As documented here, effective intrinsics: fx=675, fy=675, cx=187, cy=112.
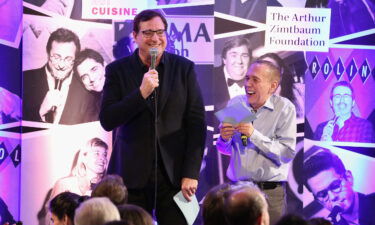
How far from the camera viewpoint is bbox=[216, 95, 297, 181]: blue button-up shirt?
434 centimetres

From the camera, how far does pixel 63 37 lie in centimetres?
532

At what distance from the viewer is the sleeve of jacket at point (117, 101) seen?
3457 mm

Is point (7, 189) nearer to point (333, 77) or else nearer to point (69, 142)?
point (69, 142)

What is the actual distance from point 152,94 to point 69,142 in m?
1.95

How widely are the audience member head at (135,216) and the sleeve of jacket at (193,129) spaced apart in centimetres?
70

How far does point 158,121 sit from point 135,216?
801 millimetres

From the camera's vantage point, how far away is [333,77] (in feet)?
19.0

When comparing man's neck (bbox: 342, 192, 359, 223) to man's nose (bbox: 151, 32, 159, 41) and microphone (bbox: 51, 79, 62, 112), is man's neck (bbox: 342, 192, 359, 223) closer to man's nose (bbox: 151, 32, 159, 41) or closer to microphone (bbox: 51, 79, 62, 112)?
microphone (bbox: 51, 79, 62, 112)

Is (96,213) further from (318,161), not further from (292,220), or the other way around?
(318,161)

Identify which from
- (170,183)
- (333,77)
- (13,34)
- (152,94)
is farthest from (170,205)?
(333,77)

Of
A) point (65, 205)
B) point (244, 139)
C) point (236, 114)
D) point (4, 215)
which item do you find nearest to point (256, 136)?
point (244, 139)

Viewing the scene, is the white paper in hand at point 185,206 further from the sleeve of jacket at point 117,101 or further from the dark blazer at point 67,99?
the dark blazer at point 67,99

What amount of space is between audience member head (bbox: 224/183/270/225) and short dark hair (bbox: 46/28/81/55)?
2.93 m

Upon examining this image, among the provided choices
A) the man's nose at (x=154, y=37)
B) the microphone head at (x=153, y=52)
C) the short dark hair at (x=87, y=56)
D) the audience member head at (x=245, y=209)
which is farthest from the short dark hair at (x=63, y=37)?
the audience member head at (x=245, y=209)
